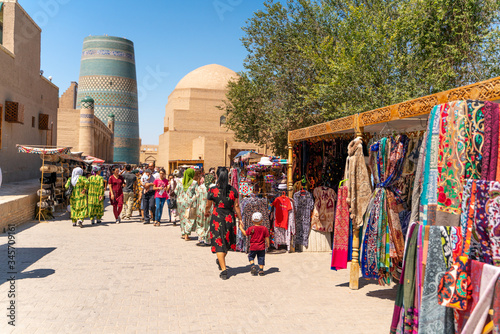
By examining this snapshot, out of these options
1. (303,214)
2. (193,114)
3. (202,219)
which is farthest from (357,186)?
(193,114)

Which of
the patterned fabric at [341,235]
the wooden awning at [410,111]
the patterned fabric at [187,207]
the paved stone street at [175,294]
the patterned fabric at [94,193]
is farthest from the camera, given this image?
the patterned fabric at [94,193]

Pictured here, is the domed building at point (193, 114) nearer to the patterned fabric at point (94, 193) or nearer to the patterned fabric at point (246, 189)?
the patterned fabric at point (94, 193)

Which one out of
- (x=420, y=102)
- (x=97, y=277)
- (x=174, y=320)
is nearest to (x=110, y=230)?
(x=97, y=277)

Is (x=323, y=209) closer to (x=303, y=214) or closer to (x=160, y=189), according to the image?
(x=303, y=214)

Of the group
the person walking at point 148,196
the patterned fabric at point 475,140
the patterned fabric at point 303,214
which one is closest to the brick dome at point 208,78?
the person walking at point 148,196

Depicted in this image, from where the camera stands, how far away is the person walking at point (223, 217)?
18.6ft

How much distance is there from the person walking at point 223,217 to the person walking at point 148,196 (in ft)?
17.4

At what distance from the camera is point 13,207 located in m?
9.23

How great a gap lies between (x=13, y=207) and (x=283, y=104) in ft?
37.6

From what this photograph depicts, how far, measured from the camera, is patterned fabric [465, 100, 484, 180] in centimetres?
284

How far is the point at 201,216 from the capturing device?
837 cm

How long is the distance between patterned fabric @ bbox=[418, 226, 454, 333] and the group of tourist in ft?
10.4

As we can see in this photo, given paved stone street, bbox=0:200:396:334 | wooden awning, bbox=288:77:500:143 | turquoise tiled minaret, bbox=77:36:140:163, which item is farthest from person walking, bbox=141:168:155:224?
turquoise tiled minaret, bbox=77:36:140:163

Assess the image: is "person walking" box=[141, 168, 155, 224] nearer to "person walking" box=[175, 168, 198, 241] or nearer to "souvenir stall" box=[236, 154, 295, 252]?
"person walking" box=[175, 168, 198, 241]
